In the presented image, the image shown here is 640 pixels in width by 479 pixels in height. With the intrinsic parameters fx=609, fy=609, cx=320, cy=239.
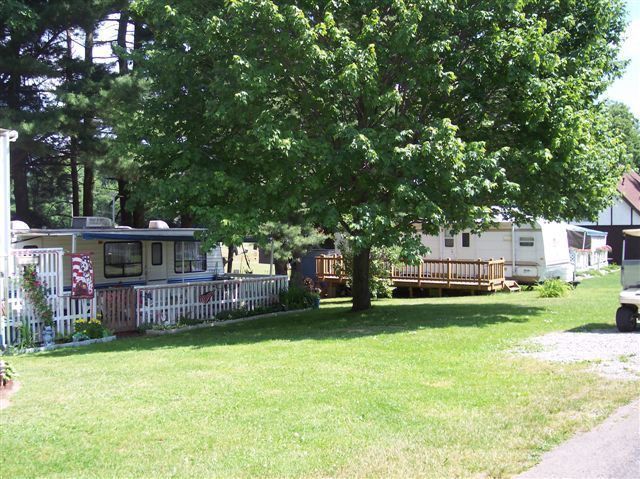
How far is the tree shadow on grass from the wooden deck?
224 inches

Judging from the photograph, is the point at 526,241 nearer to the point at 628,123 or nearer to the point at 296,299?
the point at 296,299

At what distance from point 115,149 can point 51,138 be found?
7577mm

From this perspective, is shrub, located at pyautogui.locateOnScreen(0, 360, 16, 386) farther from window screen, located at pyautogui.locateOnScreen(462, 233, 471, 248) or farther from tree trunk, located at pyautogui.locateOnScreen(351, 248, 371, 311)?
window screen, located at pyautogui.locateOnScreen(462, 233, 471, 248)

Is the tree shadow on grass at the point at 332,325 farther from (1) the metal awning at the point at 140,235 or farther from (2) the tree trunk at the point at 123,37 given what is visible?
(2) the tree trunk at the point at 123,37

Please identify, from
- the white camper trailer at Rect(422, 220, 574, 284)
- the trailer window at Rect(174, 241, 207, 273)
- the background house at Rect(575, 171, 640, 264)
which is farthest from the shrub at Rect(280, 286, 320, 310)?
the background house at Rect(575, 171, 640, 264)

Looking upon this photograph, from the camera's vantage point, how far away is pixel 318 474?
4688 mm

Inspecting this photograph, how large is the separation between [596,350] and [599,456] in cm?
489

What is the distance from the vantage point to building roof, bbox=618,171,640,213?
38.0 m

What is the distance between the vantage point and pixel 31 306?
41.0 feet

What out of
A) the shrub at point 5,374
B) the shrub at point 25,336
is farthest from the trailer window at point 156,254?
the shrub at point 5,374

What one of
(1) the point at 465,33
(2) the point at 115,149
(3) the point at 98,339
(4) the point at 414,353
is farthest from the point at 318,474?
(1) the point at 465,33

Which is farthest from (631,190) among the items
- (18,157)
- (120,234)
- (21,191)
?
(18,157)

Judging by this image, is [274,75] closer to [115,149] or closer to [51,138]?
[115,149]

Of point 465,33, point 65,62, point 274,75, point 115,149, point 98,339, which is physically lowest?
point 98,339
